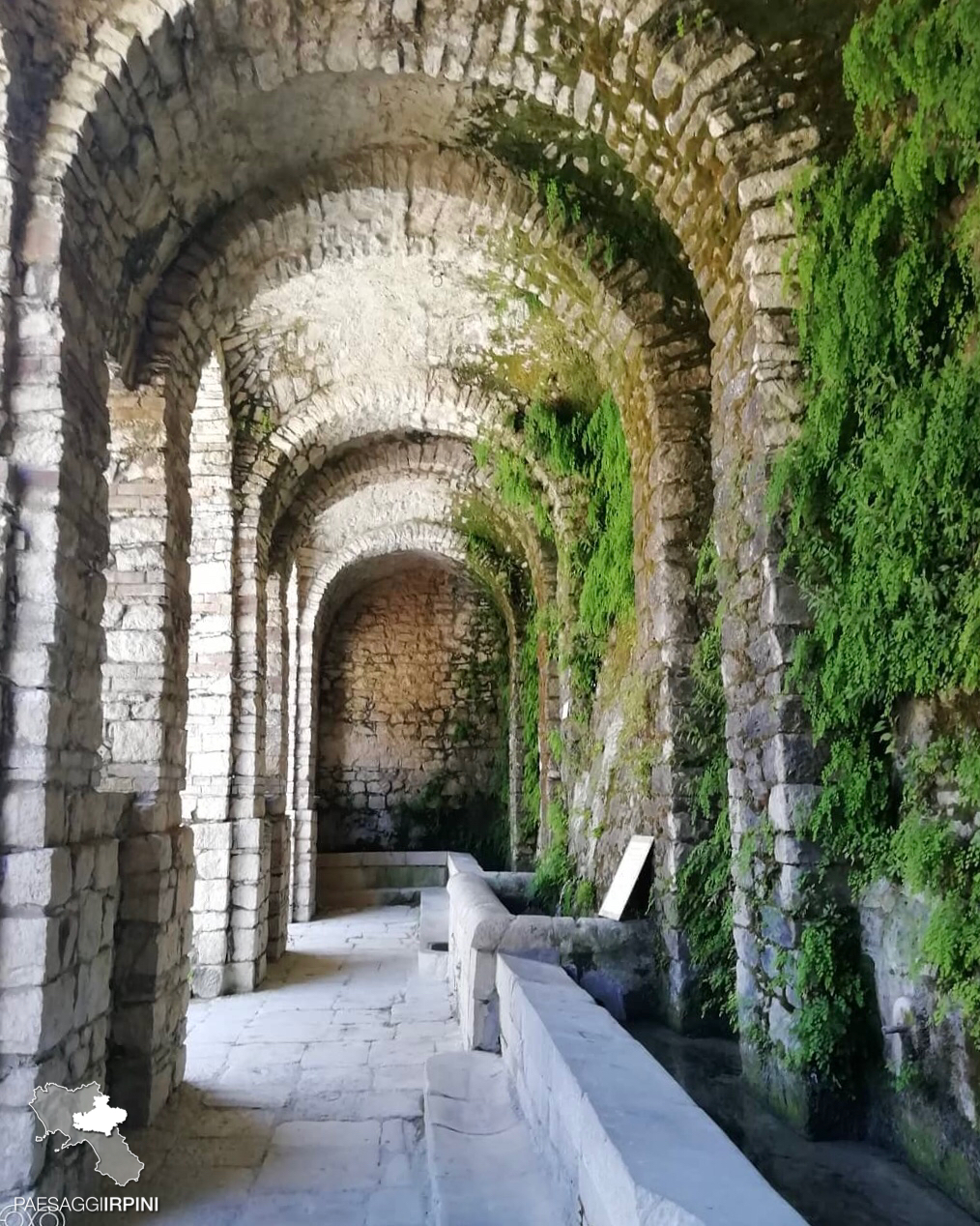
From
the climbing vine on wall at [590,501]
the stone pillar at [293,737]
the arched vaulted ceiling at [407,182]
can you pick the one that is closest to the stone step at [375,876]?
the stone pillar at [293,737]

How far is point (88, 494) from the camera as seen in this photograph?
12.6ft

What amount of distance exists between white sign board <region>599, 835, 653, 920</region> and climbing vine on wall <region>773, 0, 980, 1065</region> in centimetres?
206

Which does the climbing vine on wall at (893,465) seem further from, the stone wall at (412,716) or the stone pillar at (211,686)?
the stone wall at (412,716)

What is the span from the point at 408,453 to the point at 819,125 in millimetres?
6461

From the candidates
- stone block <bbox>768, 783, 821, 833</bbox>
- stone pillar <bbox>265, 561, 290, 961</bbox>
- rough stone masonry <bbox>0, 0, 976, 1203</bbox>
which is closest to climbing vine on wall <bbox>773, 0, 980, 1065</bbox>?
stone block <bbox>768, 783, 821, 833</bbox>

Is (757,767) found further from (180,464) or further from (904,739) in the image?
(180,464)

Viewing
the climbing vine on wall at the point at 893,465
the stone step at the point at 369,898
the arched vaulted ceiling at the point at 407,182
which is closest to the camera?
the climbing vine on wall at the point at 893,465

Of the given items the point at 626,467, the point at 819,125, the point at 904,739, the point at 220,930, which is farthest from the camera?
the point at 220,930

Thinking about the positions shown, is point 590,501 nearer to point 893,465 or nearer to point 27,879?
point 893,465

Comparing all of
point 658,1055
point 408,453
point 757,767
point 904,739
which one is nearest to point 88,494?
point 757,767

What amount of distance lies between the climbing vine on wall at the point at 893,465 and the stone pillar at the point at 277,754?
5.93m

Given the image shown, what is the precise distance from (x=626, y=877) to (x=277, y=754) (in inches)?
201

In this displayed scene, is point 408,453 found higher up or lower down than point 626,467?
higher up

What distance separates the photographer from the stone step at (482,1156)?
302cm
